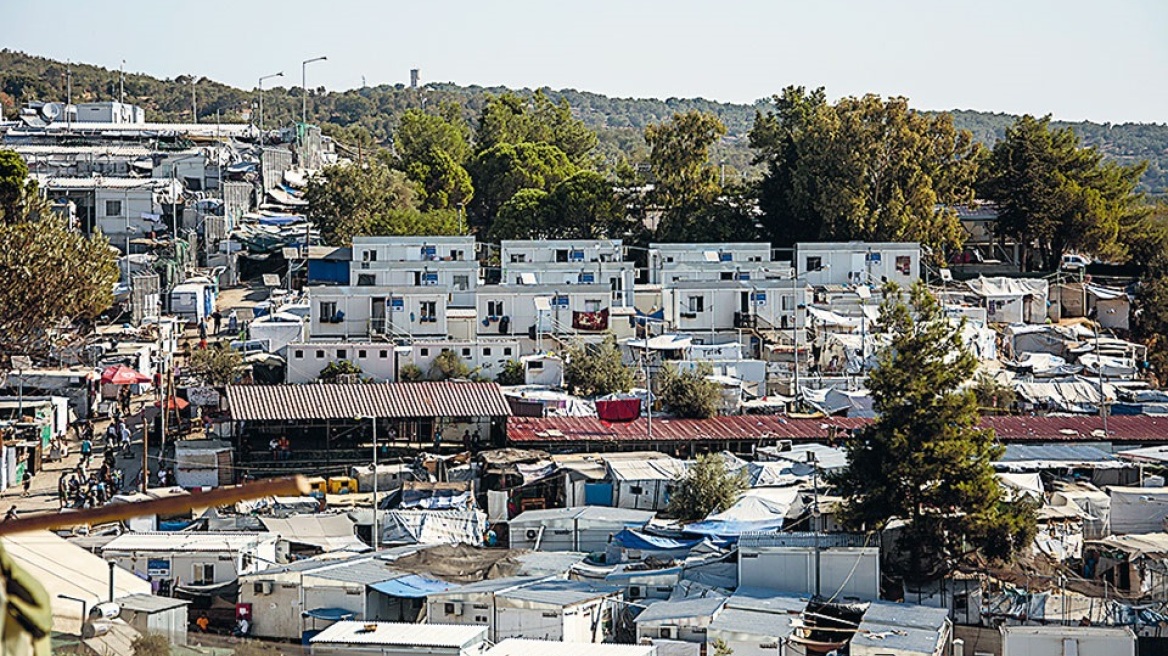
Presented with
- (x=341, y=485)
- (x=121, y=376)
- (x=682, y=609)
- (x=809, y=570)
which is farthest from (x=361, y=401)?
(x=682, y=609)

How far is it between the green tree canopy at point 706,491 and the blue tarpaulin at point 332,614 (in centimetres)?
579

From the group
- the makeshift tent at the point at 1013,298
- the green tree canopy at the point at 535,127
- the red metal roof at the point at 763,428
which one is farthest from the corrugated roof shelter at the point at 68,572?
the green tree canopy at the point at 535,127

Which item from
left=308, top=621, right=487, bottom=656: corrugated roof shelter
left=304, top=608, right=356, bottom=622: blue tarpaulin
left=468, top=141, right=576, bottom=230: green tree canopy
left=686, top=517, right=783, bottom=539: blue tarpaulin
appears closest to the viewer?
left=308, top=621, right=487, bottom=656: corrugated roof shelter

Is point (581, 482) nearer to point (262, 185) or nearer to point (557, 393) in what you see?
point (557, 393)

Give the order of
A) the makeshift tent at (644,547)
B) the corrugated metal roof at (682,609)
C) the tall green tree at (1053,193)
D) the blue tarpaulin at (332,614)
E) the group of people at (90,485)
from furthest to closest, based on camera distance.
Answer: the tall green tree at (1053,193)
the group of people at (90,485)
the makeshift tent at (644,547)
the blue tarpaulin at (332,614)
the corrugated metal roof at (682,609)

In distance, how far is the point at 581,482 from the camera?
21922mm

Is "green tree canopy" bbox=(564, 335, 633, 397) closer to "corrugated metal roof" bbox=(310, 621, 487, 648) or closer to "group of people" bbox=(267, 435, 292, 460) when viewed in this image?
"group of people" bbox=(267, 435, 292, 460)

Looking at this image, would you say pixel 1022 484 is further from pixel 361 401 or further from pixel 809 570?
pixel 361 401

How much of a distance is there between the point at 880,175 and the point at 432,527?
75.8 feet

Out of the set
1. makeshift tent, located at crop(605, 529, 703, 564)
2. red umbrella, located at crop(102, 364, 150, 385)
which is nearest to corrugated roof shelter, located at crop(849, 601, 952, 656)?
makeshift tent, located at crop(605, 529, 703, 564)

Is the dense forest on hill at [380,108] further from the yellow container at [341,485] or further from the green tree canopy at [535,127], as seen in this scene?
the yellow container at [341,485]

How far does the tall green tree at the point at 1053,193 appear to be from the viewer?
40.0 metres

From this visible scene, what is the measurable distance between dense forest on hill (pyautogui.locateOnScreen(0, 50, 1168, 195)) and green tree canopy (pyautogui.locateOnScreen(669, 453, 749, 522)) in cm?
3107

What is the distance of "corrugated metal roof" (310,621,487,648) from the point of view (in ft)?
45.3
